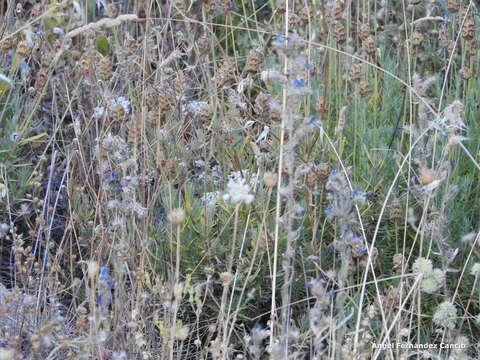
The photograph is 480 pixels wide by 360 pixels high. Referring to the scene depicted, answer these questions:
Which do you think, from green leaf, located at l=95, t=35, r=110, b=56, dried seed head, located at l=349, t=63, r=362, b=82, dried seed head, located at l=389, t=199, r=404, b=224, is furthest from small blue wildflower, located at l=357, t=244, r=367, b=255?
green leaf, located at l=95, t=35, r=110, b=56

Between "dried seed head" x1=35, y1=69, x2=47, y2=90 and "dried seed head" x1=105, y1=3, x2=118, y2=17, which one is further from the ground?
"dried seed head" x1=105, y1=3, x2=118, y2=17

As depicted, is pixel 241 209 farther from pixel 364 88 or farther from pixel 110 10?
pixel 110 10

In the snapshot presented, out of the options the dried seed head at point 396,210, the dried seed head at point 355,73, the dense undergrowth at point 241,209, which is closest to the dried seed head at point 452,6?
the dense undergrowth at point 241,209

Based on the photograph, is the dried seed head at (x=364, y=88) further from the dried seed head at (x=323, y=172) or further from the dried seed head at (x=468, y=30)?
the dried seed head at (x=323, y=172)

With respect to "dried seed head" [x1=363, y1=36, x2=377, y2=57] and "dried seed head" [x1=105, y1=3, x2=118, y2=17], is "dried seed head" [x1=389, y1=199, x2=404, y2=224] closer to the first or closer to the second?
"dried seed head" [x1=363, y1=36, x2=377, y2=57]

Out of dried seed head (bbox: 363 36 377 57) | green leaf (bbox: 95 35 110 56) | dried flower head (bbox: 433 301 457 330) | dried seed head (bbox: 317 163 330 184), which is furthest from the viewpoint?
green leaf (bbox: 95 35 110 56)

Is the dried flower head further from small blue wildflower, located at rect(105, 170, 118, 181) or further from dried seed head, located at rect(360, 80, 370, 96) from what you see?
small blue wildflower, located at rect(105, 170, 118, 181)

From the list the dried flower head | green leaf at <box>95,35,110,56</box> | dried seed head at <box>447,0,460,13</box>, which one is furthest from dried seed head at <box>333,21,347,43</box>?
green leaf at <box>95,35,110,56</box>

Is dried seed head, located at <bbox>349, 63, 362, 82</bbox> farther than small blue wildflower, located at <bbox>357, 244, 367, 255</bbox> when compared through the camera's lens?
Yes

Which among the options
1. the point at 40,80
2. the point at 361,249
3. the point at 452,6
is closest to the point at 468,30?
the point at 452,6

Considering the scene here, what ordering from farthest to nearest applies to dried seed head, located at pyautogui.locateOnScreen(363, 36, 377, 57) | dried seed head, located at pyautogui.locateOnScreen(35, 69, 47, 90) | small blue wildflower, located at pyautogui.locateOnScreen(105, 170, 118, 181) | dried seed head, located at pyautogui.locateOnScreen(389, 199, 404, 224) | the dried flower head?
dried seed head, located at pyautogui.locateOnScreen(35, 69, 47, 90)
dried seed head, located at pyautogui.locateOnScreen(363, 36, 377, 57)
small blue wildflower, located at pyautogui.locateOnScreen(105, 170, 118, 181)
dried seed head, located at pyautogui.locateOnScreen(389, 199, 404, 224)
the dried flower head

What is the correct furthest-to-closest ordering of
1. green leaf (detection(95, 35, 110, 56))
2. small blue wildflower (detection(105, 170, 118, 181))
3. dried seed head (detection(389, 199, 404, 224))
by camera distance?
green leaf (detection(95, 35, 110, 56))
small blue wildflower (detection(105, 170, 118, 181))
dried seed head (detection(389, 199, 404, 224))

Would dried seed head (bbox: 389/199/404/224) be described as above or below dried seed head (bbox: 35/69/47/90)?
below

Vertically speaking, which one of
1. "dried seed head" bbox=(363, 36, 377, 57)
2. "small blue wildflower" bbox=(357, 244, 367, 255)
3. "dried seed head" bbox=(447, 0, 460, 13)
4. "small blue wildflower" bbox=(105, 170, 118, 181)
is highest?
"dried seed head" bbox=(447, 0, 460, 13)
